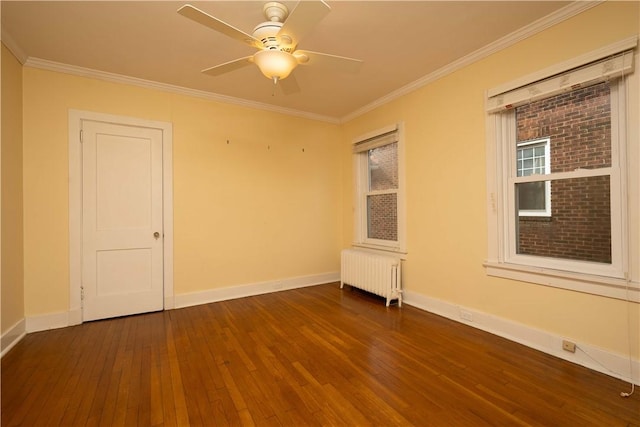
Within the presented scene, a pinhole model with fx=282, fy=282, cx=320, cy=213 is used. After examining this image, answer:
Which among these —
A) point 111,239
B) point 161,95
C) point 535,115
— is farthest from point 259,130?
point 535,115

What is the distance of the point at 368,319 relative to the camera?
3.07 metres

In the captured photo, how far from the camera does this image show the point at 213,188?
375 centimetres

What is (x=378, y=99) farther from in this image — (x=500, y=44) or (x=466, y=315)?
(x=466, y=315)

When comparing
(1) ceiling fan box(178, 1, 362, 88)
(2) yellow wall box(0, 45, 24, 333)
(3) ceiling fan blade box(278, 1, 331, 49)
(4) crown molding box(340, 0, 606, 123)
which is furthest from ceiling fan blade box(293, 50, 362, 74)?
(2) yellow wall box(0, 45, 24, 333)

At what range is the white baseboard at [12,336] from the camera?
2.38 m

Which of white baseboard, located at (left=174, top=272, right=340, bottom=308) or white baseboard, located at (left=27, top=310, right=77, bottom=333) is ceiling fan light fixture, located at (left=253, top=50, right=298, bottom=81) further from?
white baseboard, located at (left=27, top=310, right=77, bottom=333)

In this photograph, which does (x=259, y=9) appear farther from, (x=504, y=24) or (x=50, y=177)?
(x=50, y=177)

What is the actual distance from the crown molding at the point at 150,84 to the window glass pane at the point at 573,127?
9.68 ft

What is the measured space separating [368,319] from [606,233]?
6.99 feet

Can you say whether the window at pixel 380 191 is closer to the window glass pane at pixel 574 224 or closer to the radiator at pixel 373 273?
the radiator at pixel 373 273

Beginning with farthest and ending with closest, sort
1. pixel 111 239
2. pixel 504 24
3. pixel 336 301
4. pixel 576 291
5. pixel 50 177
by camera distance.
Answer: pixel 336 301 < pixel 111 239 < pixel 50 177 < pixel 504 24 < pixel 576 291

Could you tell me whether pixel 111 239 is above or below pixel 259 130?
below

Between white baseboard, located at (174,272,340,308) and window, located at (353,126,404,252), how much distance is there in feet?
2.74

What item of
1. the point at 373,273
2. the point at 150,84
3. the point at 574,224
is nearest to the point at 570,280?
the point at 574,224
